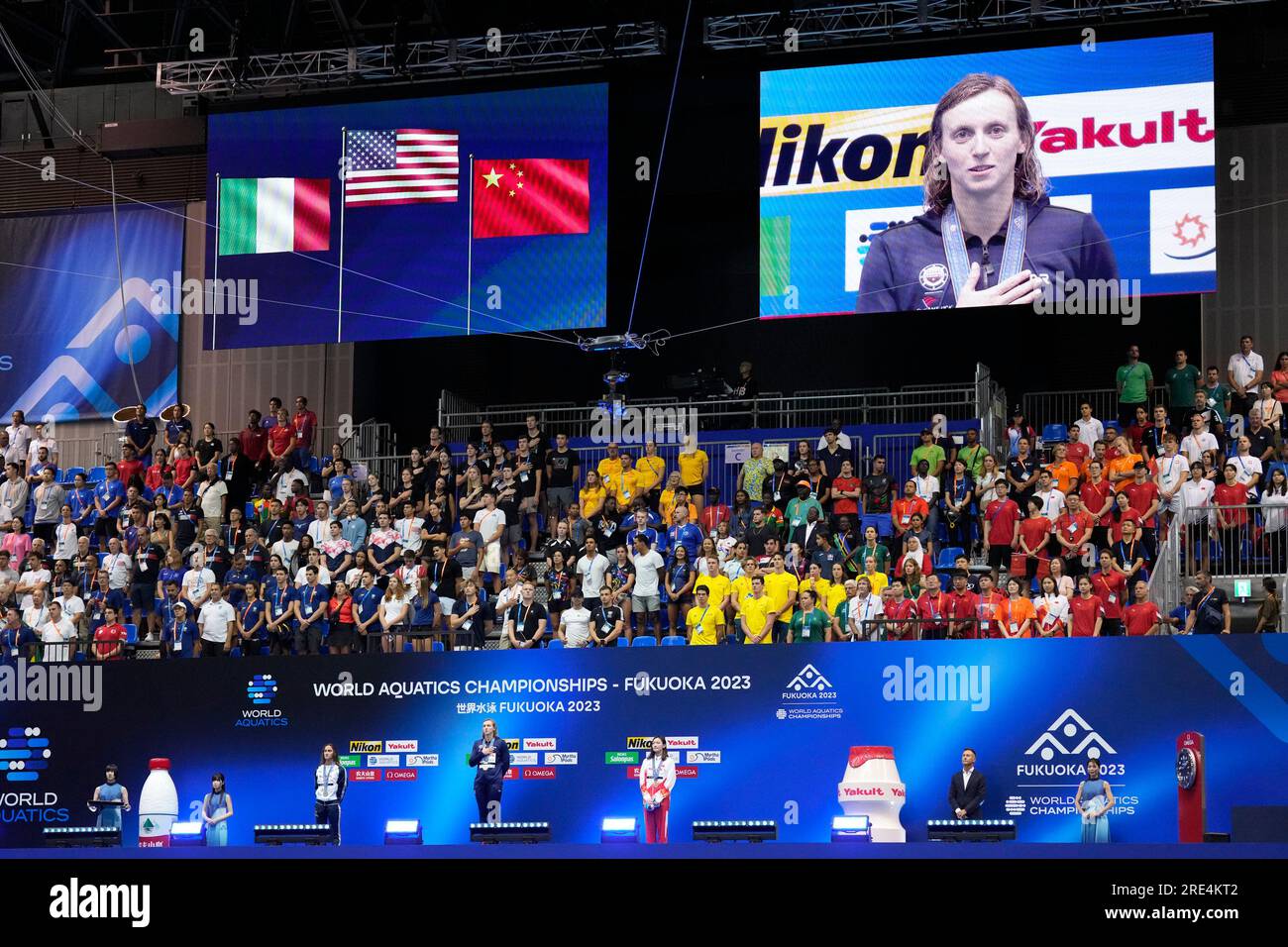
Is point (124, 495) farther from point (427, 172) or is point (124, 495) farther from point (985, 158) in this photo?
point (985, 158)

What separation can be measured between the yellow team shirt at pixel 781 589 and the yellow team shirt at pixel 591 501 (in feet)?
11.1

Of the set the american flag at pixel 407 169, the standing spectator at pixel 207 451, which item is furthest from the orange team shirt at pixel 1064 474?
the standing spectator at pixel 207 451

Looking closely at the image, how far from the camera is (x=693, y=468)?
2191 centimetres

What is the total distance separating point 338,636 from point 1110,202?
11415 mm

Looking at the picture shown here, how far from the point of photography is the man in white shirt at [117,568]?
71.1 feet

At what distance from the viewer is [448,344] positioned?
2739cm

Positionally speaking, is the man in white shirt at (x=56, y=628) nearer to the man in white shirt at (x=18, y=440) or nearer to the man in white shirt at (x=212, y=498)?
the man in white shirt at (x=212, y=498)

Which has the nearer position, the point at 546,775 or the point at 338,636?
the point at 546,775

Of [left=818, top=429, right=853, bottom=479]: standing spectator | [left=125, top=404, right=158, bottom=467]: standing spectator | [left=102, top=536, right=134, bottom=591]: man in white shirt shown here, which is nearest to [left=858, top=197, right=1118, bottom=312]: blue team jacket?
[left=818, top=429, right=853, bottom=479]: standing spectator

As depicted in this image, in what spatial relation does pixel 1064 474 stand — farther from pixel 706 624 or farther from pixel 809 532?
pixel 706 624

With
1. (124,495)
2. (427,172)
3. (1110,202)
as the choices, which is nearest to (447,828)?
(124,495)

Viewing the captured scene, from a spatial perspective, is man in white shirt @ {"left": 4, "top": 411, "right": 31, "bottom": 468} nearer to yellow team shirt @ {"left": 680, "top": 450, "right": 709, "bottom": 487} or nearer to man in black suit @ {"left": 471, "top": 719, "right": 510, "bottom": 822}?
yellow team shirt @ {"left": 680, "top": 450, "right": 709, "bottom": 487}

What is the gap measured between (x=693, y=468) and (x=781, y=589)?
3.55 metres

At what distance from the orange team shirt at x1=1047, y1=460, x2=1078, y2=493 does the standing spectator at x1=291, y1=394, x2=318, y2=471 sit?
10.4 metres
